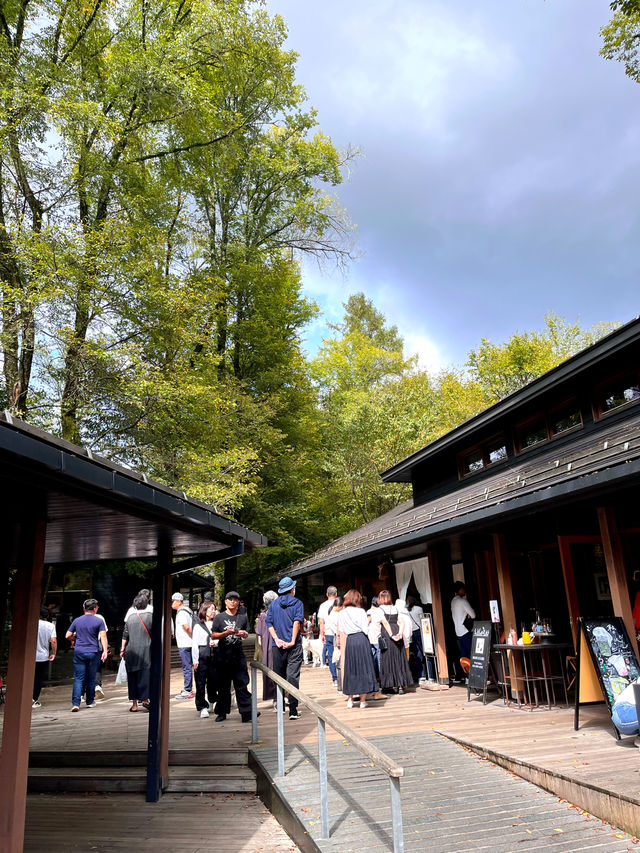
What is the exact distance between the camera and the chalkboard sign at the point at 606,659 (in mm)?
5535

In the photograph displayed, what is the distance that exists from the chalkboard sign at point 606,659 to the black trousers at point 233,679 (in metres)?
4.04

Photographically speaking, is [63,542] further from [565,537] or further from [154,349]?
[154,349]

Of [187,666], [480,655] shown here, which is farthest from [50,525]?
[187,666]

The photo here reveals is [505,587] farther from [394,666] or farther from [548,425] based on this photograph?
[548,425]

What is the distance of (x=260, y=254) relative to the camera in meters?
23.1

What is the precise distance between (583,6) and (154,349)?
12.2m

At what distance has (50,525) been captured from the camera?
4375 millimetres

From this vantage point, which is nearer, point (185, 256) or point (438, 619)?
point (438, 619)

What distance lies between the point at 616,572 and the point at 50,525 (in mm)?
5622

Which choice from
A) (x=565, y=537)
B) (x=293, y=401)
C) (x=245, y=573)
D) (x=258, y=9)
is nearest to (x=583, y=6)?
(x=565, y=537)

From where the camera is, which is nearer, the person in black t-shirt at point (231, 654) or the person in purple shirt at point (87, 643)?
the person in black t-shirt at point (231, 654)

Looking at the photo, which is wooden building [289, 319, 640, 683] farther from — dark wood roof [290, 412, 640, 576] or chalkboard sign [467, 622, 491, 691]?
chalkboard sign [467, 622, 491, 691]

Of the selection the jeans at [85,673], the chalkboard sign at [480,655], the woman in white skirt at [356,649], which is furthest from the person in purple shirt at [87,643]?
the chalkboard sign at [480,655]

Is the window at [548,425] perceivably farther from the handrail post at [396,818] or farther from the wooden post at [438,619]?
the handrail post at [396,818]
